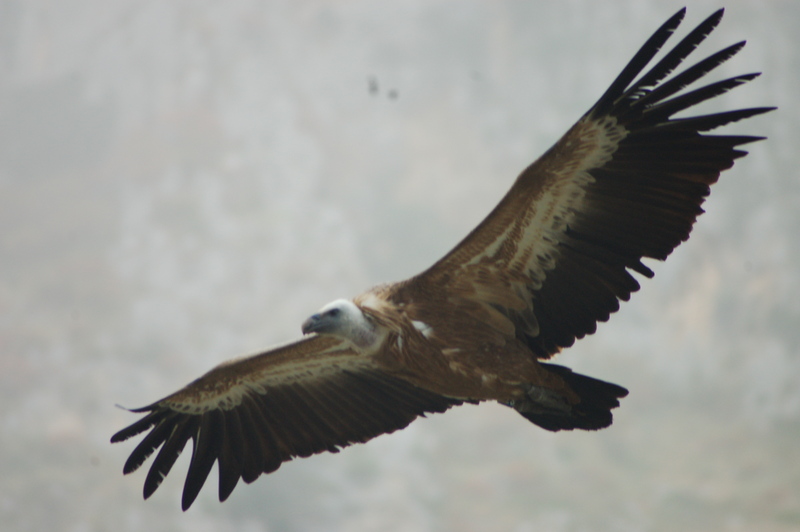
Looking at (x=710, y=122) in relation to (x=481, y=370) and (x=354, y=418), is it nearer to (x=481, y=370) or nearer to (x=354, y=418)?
(x=481, y=370)

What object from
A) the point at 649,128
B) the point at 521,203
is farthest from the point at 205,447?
the point at 649,128

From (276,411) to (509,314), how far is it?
2.23 metres

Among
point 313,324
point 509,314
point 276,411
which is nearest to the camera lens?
point 313,324

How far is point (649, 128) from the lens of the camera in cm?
538

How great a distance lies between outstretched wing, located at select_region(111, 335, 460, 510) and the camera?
684 cm

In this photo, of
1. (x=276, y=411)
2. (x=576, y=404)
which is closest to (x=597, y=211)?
(x=576, y=404)

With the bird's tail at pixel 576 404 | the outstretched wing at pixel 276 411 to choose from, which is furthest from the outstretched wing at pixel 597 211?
the outstretched wing at pixel 276 411

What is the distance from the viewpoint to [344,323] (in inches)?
230

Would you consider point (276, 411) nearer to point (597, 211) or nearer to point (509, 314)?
point (509, 314)

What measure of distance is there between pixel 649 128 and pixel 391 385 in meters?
2.91

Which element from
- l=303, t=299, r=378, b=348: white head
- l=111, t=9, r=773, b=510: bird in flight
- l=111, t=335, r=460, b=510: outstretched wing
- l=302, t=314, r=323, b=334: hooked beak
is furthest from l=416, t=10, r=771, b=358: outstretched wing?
l=111, t=335, r=460, b=510: outstretched wing

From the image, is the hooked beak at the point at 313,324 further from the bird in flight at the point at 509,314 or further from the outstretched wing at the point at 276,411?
the outstretched wing at the point at 276,411

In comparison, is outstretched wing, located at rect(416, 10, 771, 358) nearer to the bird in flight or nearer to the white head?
the bird in flight

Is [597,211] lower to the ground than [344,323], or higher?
higher
